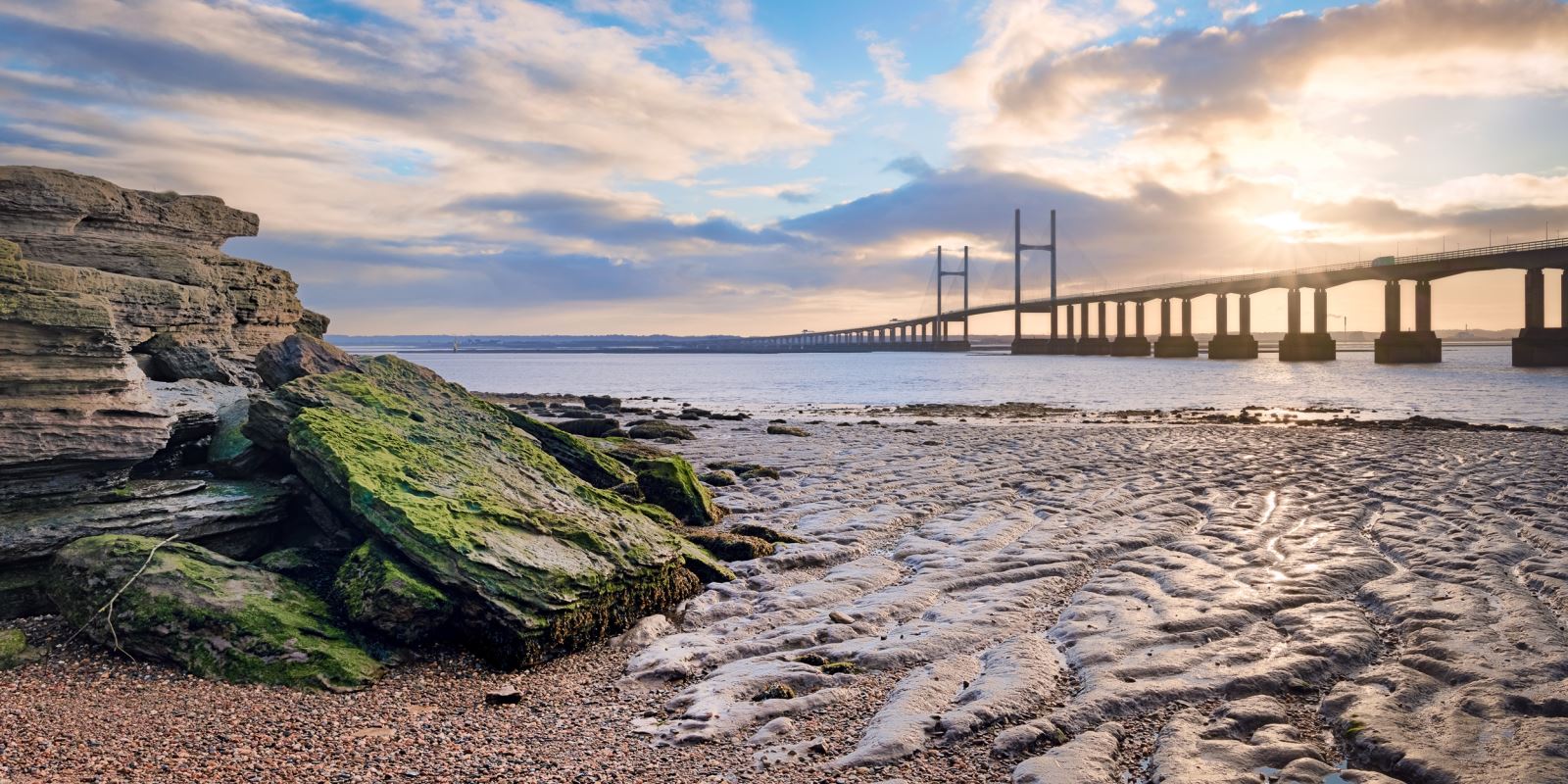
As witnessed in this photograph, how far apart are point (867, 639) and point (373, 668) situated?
2749 mm

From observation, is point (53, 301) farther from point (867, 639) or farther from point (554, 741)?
point (867, 639)

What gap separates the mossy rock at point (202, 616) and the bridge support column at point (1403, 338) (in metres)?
90.7

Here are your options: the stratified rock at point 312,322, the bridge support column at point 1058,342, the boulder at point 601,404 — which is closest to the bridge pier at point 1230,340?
the bridge support column at point 1058,342

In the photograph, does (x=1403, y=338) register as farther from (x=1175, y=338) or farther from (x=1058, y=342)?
(x=1058, y=342)

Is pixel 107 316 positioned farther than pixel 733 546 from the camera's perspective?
No

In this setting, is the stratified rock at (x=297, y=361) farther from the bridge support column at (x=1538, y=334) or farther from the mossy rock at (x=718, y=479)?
the bridge support column at (x=1538, y=334)

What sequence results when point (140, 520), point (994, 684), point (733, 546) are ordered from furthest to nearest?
point (733, 546)
point (140, 520)
point (994, 684)

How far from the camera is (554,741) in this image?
3826 millimetres

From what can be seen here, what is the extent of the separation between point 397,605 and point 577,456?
399cm

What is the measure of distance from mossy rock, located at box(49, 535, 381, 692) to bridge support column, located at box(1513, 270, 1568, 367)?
79.5m

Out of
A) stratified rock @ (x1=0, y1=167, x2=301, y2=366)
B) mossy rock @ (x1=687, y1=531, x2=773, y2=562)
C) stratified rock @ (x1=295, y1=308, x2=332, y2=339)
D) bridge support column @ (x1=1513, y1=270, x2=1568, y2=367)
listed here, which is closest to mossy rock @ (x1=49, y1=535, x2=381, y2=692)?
mossy rock @ (x1=687, y1=531, x2=773, y2=562)

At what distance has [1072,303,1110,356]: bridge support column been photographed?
114 metres

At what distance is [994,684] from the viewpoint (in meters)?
4.38

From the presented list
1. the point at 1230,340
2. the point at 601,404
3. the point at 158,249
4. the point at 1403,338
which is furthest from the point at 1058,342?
the point at 158,249
